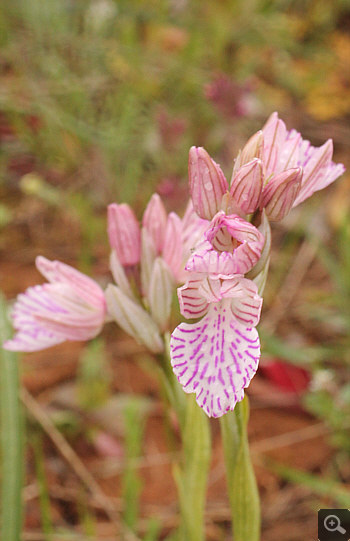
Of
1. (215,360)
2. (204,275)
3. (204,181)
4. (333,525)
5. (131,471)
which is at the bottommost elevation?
(333,525)

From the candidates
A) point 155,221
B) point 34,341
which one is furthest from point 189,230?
point 34,341

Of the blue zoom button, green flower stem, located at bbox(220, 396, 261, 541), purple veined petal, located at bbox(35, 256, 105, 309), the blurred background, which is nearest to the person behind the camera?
green flower stem, located at bbox(220, 396, 261, 541)

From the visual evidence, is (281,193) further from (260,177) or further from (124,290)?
(124,290)

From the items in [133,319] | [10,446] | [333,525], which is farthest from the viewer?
[333,525]

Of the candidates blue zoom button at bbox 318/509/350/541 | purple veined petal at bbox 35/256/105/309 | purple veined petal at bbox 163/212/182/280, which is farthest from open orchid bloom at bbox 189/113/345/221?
blue zoom button at bbox 318/509/350/541

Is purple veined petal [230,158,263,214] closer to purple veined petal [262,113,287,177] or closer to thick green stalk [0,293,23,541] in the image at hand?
purple veined petal [262,113,287,177]

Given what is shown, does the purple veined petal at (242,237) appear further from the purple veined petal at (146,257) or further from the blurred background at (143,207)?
the blurred background at (143,207)
